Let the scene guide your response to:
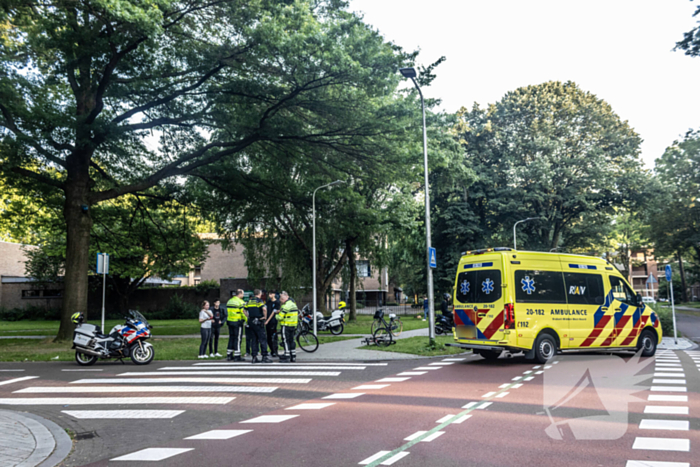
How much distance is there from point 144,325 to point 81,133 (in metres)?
7.15

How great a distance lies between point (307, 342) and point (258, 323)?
3019mm

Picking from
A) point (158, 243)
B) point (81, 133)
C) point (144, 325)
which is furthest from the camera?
point (158, 243)

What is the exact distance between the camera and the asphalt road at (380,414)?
5473 mm

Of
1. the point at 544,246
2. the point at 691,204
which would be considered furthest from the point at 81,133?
the point at 691,204

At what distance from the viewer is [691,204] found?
40.4 meters

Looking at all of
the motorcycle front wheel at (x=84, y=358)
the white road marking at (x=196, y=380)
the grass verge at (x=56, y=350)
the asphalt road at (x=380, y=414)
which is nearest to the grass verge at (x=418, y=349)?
the asphalt road at (x=380, y=414)

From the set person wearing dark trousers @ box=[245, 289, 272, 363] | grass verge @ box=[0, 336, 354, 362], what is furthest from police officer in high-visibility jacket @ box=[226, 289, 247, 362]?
grass verge @ box=[0, 336, 354, 362]

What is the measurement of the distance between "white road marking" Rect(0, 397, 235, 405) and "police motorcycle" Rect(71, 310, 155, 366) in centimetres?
434

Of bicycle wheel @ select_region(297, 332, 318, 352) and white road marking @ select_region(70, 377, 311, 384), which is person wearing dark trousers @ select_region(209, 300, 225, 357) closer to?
bicycle wheel @ select_region(297, 332, 318, 352)

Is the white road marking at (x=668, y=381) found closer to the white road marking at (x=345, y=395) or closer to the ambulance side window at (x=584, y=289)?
the ambulance side window at (x=584, y=289)

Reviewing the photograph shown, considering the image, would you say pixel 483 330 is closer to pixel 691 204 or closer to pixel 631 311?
pixel 631 311

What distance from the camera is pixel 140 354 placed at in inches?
538

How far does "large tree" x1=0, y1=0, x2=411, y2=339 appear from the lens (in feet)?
45.9

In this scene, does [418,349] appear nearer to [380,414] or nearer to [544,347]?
[544,347]
